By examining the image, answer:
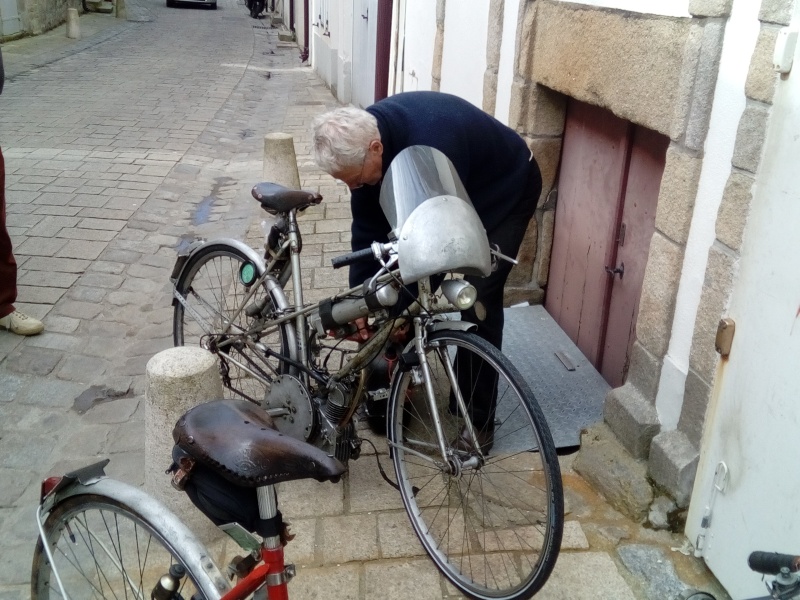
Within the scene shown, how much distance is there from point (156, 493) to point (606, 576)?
68.1 inches

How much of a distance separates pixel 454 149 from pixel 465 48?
9.11ft

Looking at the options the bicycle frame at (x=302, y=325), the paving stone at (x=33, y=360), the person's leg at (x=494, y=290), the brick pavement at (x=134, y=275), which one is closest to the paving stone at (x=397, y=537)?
the brick pavement at (x=134, y=275)

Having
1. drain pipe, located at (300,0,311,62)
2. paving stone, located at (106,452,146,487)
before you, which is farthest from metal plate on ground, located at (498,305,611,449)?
drain pipe, located at (300,0,311,62)

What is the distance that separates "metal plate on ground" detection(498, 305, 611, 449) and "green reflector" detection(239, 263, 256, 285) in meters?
1.42

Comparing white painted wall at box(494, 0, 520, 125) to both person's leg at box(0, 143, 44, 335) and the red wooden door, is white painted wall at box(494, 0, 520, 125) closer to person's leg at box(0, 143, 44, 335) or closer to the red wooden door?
the red wooden door

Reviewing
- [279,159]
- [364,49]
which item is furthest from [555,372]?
[364,49]

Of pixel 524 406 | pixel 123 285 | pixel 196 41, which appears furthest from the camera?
pixel 196 41

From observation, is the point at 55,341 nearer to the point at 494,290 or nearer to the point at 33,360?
the point at 33,360

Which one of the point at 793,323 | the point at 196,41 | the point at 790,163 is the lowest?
the point at 196,41

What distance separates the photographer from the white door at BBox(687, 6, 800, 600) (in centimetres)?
239

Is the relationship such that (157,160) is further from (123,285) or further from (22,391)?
(22,391)

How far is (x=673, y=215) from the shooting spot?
10.2 ft

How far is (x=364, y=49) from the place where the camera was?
11672 millimetres

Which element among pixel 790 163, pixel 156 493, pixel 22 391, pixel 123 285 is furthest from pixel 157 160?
pixel 790 163
